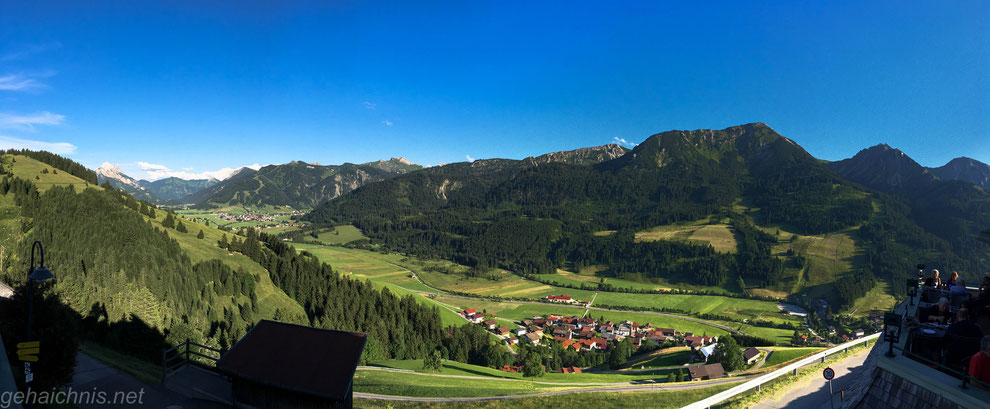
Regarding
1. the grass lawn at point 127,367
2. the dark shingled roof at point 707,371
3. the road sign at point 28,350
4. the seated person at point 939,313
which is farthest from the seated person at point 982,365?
the dark shingled roof at point 707,371

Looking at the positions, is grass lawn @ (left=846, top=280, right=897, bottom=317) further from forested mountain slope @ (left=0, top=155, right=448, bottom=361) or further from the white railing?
forested mountain slope @ (left=0, top=155, right=448, bottom=361)

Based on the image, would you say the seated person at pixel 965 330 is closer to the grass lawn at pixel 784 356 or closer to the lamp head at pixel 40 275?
the lamp head at pixel 40 275

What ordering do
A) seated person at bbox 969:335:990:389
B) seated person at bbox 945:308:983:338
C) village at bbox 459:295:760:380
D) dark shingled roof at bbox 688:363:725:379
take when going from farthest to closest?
1. village at bbox 459:295:760:380
2. dark shingled roof at bbox 688:363:725:379
3. seated person at bbox 945:308:983:338
4. seated person at bbox 969:335:990:389

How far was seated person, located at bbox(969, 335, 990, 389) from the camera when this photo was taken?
7.80 m

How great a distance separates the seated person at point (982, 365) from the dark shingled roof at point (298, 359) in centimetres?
1743

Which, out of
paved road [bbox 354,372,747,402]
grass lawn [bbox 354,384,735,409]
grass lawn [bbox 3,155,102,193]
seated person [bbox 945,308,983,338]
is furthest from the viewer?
grass lawn [bbox 3,155,102,193]

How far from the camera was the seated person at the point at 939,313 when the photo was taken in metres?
12.5

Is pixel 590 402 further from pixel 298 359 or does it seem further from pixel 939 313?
pixel 298 359

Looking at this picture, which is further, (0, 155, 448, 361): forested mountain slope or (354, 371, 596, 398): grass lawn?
(0, 155, 448, 361): forested mountain slope

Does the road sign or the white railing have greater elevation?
the road sign

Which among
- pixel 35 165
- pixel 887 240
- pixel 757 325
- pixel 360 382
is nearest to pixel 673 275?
pixel 757 325

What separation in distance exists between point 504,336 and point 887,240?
215096 millimetres

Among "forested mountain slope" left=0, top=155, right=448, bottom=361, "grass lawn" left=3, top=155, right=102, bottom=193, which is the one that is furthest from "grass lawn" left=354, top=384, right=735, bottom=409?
"grass lawn" left=3, top=155, right=102, bottom=193

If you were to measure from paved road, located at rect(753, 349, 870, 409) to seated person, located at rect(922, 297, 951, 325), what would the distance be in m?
7.94
